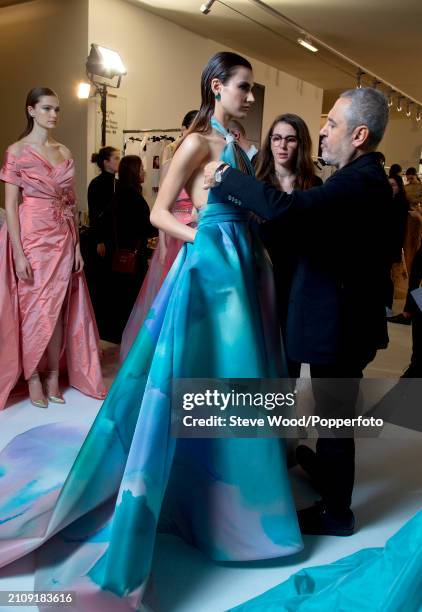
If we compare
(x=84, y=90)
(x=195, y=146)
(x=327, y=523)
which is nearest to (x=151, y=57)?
(x=84, y=90)

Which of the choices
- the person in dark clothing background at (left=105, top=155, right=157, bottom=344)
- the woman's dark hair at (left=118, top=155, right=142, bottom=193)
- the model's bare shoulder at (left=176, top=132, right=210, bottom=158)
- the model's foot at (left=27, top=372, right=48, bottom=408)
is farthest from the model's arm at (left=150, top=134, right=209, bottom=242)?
the woman's dark hair at (left=118, top=155, right=142, bottom=193)

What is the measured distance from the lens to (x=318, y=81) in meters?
9.70

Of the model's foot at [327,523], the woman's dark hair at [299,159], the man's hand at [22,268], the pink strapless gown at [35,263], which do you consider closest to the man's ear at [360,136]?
the woman's dark hair at [299,159]

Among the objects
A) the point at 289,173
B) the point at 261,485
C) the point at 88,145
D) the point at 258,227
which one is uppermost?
the point at 88,145

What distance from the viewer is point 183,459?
5.99 ft

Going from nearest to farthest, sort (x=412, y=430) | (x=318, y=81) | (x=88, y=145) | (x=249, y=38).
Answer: (x=412, y=430), (x=88, y=145), (x=249, y=38), (x=318, y=81)

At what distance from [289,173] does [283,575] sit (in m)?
1.68

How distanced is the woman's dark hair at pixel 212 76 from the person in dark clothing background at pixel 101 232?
2.38m

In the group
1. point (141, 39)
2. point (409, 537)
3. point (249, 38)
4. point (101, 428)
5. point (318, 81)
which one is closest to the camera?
point (409, 537)

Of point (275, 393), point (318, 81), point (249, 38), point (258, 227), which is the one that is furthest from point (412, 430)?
point (318, 81)

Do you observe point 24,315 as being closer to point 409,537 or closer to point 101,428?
point 101,428

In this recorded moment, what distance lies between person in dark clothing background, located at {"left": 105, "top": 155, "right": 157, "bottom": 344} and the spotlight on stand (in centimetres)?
189

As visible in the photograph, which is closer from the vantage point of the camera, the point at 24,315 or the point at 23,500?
the point at 23,500

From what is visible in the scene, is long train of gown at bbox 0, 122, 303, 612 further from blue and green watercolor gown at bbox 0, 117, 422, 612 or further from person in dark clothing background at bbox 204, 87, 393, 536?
person in dark clothing background at bbox 204, 87, 393, 536
